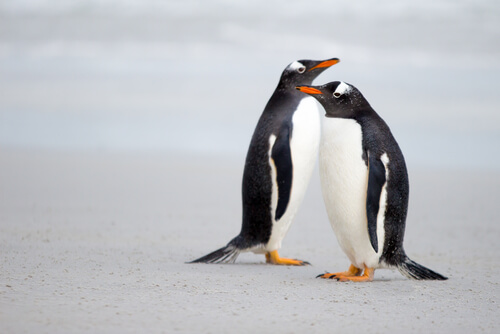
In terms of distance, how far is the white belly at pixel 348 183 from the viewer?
445 cm

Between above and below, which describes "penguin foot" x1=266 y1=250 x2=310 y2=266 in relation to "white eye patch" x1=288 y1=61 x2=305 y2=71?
below

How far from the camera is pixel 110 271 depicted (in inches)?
181

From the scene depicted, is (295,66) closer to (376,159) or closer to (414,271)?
(376,159)

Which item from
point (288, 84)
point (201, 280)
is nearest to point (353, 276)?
point (201, 280)

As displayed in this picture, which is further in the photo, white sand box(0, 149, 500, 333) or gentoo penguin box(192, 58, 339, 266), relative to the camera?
gentoo penguin box(192, 58, 339, 266)

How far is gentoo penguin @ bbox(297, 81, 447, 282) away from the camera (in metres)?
4.40

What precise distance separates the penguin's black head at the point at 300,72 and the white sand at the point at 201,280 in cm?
157

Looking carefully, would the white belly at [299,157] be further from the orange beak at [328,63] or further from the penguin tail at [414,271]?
the penguin tail at [414,271]

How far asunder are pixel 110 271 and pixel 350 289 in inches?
65.0

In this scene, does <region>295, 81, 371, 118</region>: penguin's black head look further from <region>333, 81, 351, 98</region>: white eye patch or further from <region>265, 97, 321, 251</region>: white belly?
<region>265, 97, 321, 251</region>: white belly

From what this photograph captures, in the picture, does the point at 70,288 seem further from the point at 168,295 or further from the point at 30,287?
the point at 168,295

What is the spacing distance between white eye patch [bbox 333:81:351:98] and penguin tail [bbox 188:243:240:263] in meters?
1.59

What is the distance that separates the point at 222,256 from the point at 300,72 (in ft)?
5.55

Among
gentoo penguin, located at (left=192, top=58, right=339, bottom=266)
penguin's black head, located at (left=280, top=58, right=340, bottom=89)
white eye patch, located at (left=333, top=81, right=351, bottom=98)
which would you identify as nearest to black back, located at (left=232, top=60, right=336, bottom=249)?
gentoo penguin, located at (left=192, top=58, right=339, bottom=266)
